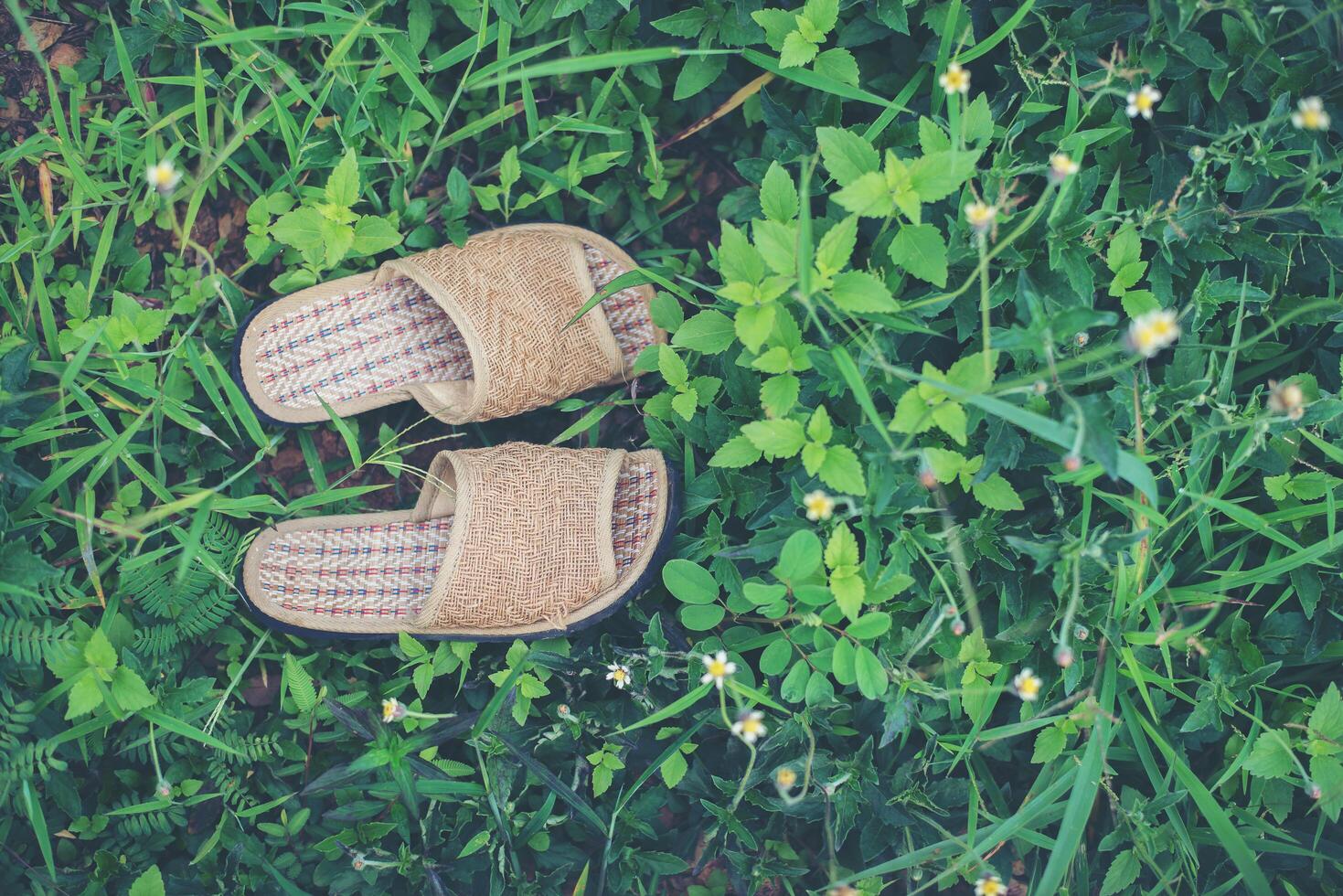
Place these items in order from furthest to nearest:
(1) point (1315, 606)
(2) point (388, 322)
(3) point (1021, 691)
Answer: (2) point (388, 322), (1) point (1315, 606), (3) point (1021, 691)

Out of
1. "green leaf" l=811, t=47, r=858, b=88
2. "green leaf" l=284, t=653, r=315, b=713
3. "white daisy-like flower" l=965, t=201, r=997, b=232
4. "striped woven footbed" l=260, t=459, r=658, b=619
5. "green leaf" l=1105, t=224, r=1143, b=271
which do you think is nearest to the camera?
"white daisy-like flower" l=965, t=201, r=997, b=232

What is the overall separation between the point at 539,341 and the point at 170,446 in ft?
3.00

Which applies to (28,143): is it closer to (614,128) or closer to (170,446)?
(170,446)

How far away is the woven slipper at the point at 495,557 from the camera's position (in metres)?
2.19

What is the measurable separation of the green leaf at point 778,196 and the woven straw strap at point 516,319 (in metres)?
0.60

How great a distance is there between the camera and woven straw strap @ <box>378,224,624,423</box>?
227 centimetres

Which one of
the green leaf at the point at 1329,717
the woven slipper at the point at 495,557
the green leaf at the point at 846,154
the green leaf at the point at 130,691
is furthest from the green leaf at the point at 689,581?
the green leaf at the point at 1329,717

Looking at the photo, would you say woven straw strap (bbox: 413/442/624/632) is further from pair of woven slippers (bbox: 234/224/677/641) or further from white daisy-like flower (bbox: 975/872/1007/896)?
white daisy-like flower (bbox: 975/872/1007/896)

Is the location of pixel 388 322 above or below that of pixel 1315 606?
above

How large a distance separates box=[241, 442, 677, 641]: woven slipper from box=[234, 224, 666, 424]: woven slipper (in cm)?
18

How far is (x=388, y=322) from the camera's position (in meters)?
2.41

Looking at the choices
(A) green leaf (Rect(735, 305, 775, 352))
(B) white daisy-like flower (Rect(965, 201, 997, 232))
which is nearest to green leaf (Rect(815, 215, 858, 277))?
(A) green leaf (Rect(735, 305, 775, 352))

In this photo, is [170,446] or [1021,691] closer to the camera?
[1021,691]

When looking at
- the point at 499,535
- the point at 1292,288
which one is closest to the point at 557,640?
the point at 499,535
